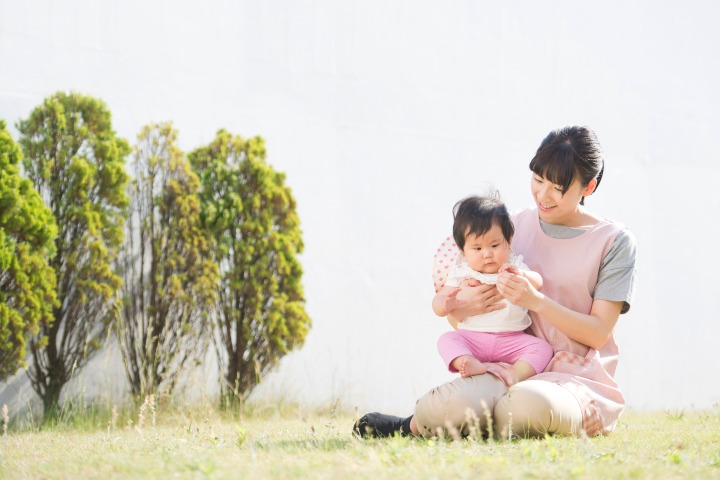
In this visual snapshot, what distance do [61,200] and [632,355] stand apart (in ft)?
16.7

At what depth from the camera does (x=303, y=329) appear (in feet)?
20.5

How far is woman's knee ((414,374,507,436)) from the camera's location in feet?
11.0

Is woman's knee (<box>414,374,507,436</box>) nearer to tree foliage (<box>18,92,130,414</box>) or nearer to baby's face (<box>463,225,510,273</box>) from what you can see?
baby's face (<box>463,225,510,273</box>)

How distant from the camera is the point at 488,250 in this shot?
356 cm

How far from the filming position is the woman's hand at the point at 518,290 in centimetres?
335

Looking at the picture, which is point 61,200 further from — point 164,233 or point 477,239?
point 477,239

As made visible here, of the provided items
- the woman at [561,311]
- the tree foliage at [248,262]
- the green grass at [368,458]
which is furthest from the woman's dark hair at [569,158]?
the tree foliage at [248,262]

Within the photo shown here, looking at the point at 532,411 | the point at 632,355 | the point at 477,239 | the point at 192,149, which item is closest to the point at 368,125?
the point at 192,149

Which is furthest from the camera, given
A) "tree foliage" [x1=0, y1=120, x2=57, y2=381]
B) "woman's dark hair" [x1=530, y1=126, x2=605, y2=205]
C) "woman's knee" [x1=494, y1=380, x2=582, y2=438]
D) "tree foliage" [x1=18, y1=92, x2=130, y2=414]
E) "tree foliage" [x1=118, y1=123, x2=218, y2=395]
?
"tree foliage" [x1=118, y1=123, x2=218, y2=395]

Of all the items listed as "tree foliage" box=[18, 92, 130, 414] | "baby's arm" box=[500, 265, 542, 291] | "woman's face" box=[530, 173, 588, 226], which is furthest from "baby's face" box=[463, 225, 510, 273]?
"tree foliage" box=[18, 92, 130, 414]

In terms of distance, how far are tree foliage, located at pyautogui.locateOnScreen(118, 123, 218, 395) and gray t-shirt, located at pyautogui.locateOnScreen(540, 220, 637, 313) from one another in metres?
3.27

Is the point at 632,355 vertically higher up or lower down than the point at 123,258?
lower down

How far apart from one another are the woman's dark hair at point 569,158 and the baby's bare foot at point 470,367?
85 centimetres

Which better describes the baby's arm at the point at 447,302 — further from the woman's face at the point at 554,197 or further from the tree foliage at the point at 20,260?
the tree foliage at the point at 20,260
